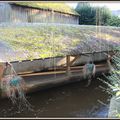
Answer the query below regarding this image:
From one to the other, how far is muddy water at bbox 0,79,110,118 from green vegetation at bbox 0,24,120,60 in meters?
1.49

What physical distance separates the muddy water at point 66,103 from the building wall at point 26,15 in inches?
277

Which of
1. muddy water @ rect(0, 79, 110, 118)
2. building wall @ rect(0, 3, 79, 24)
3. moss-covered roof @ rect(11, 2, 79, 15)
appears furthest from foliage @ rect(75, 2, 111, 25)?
muddy water @ rect(0, 79, 110, 118)

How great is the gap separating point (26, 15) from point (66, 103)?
30.4 ft

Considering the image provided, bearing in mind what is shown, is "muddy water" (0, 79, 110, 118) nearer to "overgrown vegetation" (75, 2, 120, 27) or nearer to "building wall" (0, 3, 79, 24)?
"building wall" (0, 3, 79, 24)

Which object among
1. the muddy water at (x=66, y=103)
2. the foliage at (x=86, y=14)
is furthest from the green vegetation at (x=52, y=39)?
the foliage at (x=86, y=14)

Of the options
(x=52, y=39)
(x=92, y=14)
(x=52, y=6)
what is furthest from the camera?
(x=92, y=14)

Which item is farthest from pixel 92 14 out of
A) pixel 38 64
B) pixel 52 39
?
pixel 52 39

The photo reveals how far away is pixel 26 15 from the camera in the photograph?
1645 centimetres

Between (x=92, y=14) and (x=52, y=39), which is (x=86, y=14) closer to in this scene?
(x=92, y=14)

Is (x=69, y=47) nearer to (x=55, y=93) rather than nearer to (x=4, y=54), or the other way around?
(x=55, y=93)

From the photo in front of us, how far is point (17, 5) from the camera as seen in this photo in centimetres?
1580

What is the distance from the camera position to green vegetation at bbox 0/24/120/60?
8587mm

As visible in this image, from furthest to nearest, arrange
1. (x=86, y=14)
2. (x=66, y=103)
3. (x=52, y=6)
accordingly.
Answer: (x=86, y=14) → (x=52, y=6) → (x=66, y=103)

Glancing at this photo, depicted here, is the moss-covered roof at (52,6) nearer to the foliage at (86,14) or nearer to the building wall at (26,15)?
the building wall at (26,15)
